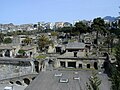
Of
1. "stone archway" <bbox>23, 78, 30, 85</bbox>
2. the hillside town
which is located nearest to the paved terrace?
the hillside town

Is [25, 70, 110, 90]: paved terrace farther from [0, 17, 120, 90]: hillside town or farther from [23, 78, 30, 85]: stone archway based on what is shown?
[23, 78, 30, 85]: stone archway

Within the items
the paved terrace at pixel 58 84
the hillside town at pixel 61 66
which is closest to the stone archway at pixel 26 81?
the hillside town at pixel 61 66

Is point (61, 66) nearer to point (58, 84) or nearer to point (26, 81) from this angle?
point (26, 81)

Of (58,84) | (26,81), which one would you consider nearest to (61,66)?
(26,81)

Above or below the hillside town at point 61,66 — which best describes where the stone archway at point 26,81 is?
below

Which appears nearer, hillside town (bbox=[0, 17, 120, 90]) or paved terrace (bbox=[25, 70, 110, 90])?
paved terrace (bbox=[25, 70, 110, 90])

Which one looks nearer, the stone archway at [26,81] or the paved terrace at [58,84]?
the paved terrace at [58,84]

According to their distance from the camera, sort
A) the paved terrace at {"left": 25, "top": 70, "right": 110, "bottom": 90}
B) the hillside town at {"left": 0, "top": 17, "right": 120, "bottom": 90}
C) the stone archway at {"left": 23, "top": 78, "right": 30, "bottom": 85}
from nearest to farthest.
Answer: the paved terrace at {"left": 25, "top": 70, "right": 110, "bottom": 90} → the hillside town at {"left": 0, "top": 17, "right": 120, "bottom": 90} → the stone archway at {"left": 23, "top": 78, "right": 30, "bottom": 85}

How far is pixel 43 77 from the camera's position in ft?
79.5

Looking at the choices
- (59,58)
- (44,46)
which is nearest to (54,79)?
(59,58)

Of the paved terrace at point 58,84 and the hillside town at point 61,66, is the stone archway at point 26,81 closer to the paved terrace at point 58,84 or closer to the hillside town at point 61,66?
the hillside town at point 61,66

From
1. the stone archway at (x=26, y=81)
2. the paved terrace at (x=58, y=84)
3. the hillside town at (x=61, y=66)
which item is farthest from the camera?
the stone archway at (x=26, y=81)

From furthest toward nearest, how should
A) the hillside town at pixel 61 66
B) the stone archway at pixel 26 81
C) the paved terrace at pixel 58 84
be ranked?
the stone archway at pixel 26 81
the hillside town at pixel 61 66
the paved terrace at pixel 58 84

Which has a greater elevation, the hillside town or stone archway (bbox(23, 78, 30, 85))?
the hillside town
